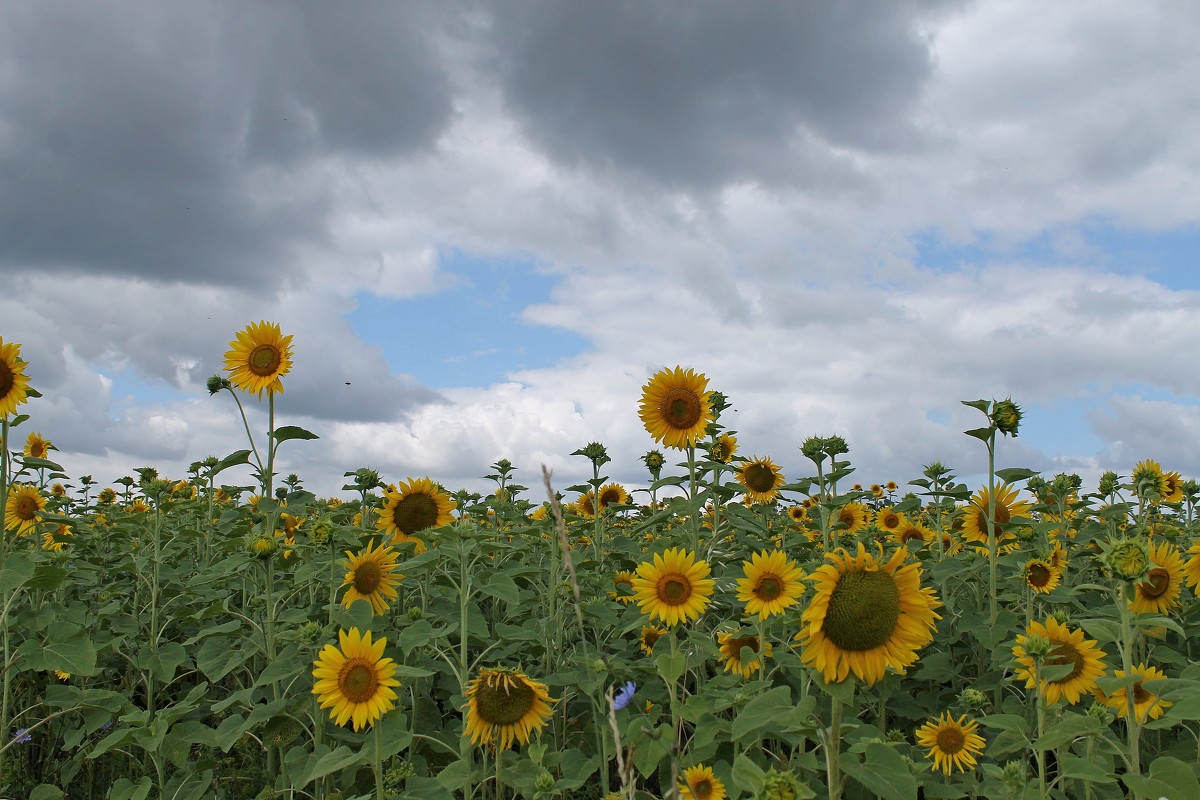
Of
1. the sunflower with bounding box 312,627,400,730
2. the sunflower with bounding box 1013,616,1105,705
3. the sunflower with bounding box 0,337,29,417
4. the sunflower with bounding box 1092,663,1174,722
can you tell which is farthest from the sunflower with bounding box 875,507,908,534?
the sunflower with bounding box 0,337,29,417

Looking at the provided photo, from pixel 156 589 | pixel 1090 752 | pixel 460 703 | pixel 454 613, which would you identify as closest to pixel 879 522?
pixel 1090 752

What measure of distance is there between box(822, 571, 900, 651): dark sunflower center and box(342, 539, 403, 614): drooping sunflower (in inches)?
108

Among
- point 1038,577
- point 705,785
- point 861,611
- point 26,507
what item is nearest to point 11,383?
point 26,507

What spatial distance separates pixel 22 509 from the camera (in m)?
6.89

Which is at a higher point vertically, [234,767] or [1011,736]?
[1011,736]

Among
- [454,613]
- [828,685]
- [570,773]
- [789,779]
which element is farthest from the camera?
[454,613]

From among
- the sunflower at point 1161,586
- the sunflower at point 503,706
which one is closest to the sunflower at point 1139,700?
the sunflower at point 1161,586

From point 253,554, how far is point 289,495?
2.15 feet

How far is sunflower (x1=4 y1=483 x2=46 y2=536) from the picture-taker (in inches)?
256

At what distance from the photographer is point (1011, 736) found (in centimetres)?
353

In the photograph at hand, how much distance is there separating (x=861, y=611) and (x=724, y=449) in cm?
404

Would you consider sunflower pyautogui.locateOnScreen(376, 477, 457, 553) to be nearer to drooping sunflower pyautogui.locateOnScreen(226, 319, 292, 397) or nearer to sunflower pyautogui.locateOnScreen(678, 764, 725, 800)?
drooping sunflower pyautogui.locateOnScreen(226, 319, 292, 397)

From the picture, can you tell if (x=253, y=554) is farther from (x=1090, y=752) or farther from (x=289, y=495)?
(x=1090, y=752)

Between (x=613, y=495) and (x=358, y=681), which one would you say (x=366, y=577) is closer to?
(x=358, y=681)
